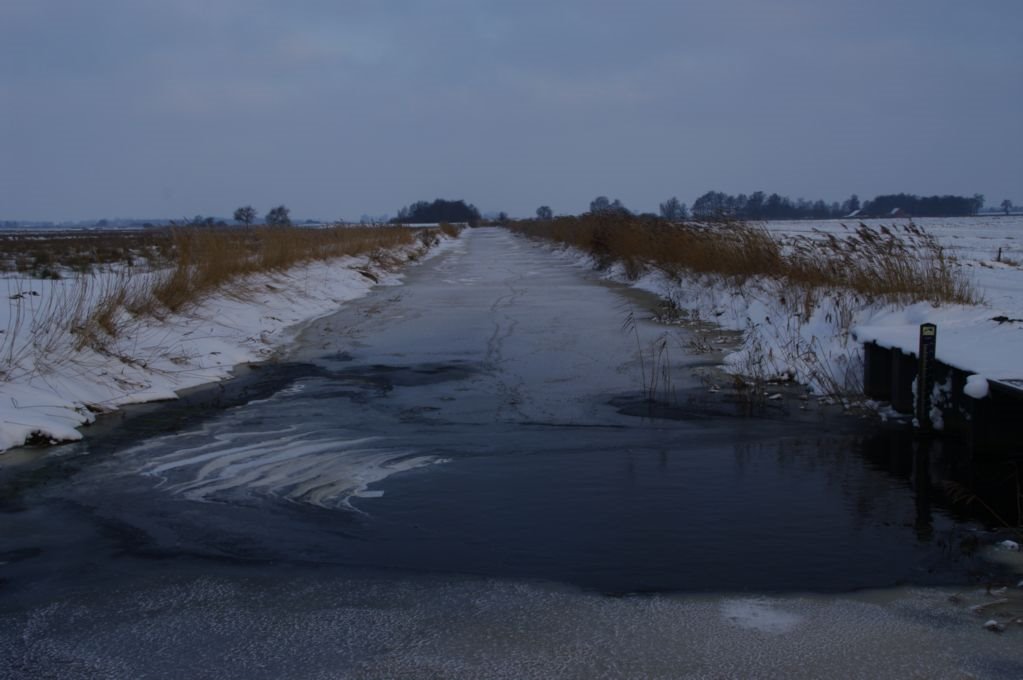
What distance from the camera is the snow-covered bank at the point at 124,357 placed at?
Answer: 29.0 feet

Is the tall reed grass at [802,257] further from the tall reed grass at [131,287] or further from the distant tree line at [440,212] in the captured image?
the distant tree line at [440,212]

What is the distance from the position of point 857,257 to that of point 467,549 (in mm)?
11057

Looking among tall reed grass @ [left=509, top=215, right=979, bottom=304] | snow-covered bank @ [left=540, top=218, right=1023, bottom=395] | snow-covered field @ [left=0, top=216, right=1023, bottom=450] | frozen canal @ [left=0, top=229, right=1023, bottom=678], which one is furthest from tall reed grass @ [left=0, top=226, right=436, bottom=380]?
tall reed grass @ [left=509, top=215, right=979, bottom=304]

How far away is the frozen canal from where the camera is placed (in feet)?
13.9

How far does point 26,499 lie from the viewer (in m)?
6.63

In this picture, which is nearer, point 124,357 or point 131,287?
point 124,357

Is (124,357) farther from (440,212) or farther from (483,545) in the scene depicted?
(440,212)

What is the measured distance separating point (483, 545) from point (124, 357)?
7157 millimetres

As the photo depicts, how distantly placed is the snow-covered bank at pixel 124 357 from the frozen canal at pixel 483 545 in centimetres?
64

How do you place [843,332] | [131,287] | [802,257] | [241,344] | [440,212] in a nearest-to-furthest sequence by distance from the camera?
[843,332], [131,287], [241,344], [802,257], [440,212]

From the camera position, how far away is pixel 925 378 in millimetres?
8461

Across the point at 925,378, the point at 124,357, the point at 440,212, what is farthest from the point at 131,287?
the point at 440,212

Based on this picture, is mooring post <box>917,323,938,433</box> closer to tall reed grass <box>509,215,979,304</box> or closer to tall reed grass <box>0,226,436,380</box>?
tall reed grass <box>509,215,979,304</box>

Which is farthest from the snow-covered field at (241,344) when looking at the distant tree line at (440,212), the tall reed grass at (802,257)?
the distant tree line at (440,212)
